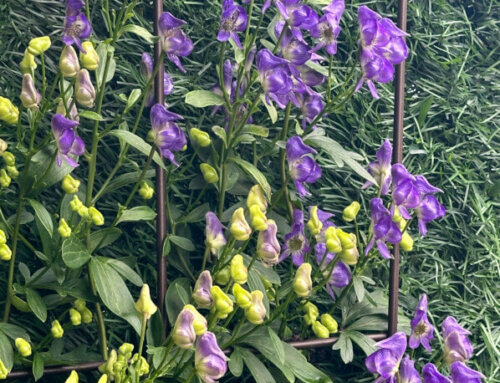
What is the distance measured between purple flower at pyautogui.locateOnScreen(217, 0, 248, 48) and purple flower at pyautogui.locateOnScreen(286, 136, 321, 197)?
181 millimetres

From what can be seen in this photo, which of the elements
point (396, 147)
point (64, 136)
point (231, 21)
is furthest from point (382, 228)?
point (64, 136)

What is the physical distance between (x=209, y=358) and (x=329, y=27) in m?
0.56

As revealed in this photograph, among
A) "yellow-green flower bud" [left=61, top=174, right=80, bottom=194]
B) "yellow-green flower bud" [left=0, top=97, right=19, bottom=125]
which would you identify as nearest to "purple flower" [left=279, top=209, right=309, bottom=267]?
"yellow-green flower bud" [left=61, top=174, right=80, bottom=194]

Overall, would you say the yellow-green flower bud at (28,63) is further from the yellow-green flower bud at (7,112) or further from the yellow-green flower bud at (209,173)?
the yellow-green flower bud at (209,173)

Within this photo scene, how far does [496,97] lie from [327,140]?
0.46 metres

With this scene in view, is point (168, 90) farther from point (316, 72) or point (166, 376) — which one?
point (166, 376)

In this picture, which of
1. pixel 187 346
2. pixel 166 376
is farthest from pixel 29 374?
pixel 187 346

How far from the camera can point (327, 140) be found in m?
1.22

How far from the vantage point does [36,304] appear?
1.09 metres

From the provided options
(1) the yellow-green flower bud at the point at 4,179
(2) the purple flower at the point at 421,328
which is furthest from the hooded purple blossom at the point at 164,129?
(2) the purple flower at the point at 421,328

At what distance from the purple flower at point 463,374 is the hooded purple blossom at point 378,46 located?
0.45 m

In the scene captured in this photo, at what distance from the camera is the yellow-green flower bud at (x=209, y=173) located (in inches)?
46.8

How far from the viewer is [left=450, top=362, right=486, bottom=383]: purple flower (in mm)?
1120

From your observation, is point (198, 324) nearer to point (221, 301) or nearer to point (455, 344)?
point (221, 301)
